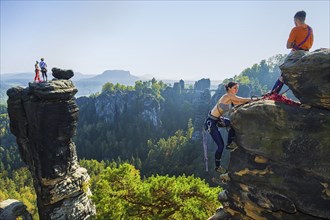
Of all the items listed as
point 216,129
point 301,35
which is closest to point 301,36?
point 301,35

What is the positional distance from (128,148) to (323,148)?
5243 inches

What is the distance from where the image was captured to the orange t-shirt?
1147 centimetres

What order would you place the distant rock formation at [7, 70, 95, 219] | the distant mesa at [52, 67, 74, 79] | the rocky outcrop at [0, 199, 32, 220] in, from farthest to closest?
the distant mesa at [52, 67, 74, 79], the rocky outcrop at [0, 199, 32, 220], the distant rock formation at [7, 70, 95, 219]

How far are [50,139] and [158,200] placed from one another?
13.2m

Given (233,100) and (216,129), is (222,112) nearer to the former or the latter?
(233,100)

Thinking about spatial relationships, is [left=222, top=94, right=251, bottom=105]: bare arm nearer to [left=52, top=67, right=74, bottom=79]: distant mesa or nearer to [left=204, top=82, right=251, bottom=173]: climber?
[left=204, top=82, right=251, bottom=173]: climber

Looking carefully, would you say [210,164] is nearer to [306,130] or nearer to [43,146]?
[43,146]

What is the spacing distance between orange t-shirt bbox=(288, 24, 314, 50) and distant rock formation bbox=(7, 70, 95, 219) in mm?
20895

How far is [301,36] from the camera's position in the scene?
37.7 feet

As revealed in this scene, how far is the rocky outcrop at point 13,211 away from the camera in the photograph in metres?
27.4

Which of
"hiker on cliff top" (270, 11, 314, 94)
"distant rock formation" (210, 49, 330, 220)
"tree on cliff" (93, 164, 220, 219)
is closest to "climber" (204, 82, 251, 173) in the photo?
"distant rock formation" (210, 49, 330, 220)

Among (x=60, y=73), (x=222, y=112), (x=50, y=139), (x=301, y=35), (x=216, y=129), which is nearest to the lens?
(x=301, y=35)

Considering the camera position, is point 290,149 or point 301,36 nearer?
point 290,149

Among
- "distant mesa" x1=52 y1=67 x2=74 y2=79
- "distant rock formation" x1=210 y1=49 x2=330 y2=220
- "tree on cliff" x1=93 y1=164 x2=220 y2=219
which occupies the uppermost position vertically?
"distant mesa" x1=52 y1=67 x2=74 y2=79
